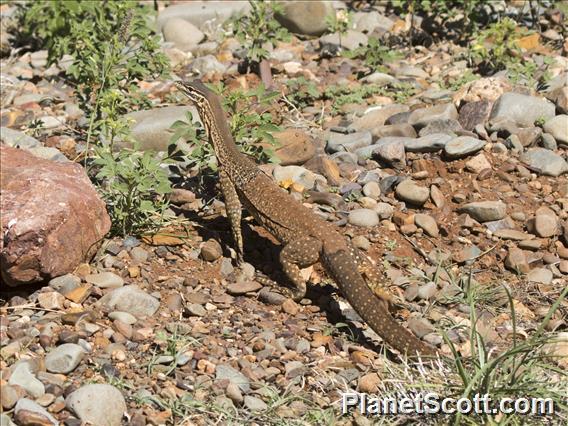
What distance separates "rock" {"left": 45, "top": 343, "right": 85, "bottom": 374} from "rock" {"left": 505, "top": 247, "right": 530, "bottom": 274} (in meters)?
3.76

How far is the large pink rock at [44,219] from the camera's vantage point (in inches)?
280

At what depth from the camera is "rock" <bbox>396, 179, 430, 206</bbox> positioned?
903 cm

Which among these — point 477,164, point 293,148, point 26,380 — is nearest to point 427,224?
point 477,164

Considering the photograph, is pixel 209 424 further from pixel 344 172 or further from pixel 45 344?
pixel 344 172

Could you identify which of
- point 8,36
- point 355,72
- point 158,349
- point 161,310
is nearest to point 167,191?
point 161,310

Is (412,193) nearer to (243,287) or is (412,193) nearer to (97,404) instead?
(243,287)

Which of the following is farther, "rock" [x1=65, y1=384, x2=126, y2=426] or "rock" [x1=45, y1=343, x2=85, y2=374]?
"rock" [x1=45, y1=343, x2=85, y2=374]

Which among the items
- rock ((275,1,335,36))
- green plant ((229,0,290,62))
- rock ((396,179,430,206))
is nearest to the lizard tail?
rock ((396,179,430,206))

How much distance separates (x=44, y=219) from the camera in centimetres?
721

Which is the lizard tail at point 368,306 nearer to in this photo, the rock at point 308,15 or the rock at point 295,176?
the rock at point 295,176

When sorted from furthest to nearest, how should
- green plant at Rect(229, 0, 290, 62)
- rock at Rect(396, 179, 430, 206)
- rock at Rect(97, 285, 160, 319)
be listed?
green plant at Rect(229, 0, 290, 62)
rock at Rect(396, 179, 430, 206)
rock at Rect(97, 285, 160, 319)

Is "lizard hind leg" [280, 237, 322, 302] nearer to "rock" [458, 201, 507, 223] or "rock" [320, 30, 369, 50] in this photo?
"rock" [458, 201, 507, 223]

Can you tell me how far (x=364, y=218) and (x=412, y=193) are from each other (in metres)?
0.58

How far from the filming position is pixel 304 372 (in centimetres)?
694
